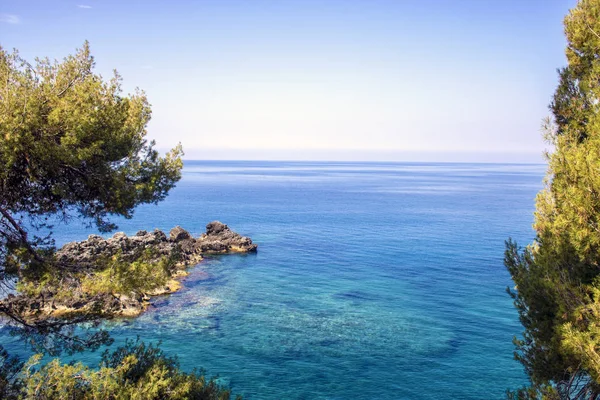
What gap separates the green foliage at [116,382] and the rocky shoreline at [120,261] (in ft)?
5.70

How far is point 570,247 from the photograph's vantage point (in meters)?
12.6

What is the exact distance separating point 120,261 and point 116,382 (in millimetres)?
3674

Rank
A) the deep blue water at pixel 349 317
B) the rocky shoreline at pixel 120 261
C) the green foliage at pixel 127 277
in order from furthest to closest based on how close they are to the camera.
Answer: the deep blue water at pixel 349 317, the rocky shoreline at pixel 120 261, the green foliage at pixel 127 277

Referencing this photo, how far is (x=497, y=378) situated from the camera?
87.0ft

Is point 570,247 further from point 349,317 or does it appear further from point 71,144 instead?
point 349,317

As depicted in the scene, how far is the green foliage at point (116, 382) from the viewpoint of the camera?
11641 millimetres

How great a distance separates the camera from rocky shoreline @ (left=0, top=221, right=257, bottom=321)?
13250 mm

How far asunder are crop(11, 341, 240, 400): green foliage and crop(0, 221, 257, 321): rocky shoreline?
1738mm

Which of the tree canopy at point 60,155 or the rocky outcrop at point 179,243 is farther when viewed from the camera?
the rocky outcrop at point 179,243

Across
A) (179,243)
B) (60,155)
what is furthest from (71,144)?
(179,243)

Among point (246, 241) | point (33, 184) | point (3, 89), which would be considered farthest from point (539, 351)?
point (246, 241)

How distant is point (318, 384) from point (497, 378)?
37.9ft

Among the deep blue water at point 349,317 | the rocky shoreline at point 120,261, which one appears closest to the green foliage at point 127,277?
the rocky shoreline at point 120,261

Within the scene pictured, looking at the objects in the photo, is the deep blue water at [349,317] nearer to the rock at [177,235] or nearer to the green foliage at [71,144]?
the rock at [177,235]
